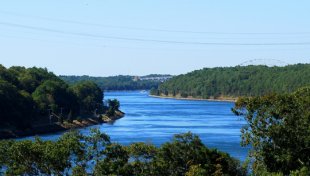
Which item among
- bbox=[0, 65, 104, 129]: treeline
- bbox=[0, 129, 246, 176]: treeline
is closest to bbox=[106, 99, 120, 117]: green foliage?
bbox=[0, 65, 104, 129]: treeline

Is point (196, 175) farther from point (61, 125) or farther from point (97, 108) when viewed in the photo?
point (97, 108)

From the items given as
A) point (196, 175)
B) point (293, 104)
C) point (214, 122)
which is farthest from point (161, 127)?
point (196, 175)

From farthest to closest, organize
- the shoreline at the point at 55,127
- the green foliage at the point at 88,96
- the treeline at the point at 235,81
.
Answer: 1. the treeline at the point at 235,81
2. the green foliage at the point at 88,96
3. the shoreline at the point at 55,127

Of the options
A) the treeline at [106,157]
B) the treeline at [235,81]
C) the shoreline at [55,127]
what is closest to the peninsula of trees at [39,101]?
the shoreline at [55,127]

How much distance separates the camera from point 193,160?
21.3 meters

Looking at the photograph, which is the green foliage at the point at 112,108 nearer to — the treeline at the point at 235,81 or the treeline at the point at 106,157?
the treeline at the point at 235,81

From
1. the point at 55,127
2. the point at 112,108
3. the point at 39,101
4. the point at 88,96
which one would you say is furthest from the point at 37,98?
the point at 112,108

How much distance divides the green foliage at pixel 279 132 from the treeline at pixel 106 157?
1405mm

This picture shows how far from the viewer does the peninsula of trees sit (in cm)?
6425

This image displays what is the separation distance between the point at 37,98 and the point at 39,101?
24.8 inches

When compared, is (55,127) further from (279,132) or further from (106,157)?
(106,157)

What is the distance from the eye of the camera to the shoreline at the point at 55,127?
58897 millimetres

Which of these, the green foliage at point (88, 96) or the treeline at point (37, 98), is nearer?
the treeline at point (37, 98)

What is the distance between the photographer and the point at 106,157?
2073 centimetres
